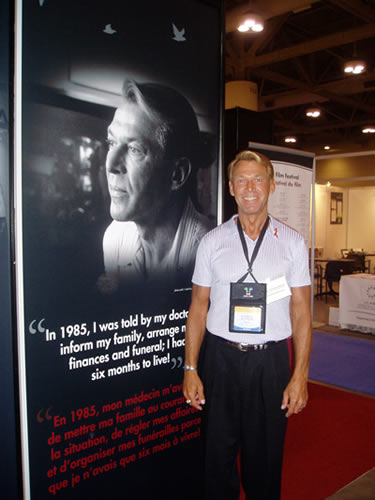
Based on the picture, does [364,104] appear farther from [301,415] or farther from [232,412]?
[232,412]

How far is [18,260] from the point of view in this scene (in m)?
1.50

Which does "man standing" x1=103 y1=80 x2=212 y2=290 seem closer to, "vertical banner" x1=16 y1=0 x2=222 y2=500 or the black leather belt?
"vertical banner" x1=16 y1=0 x2=222 y2=500

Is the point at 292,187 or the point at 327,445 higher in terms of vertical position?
the point at 292,187

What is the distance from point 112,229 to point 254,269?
1.89ft

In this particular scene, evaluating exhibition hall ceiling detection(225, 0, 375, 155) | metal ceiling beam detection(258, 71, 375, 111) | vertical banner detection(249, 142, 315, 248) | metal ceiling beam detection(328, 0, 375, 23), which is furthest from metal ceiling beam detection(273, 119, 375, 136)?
vertical banner detection(249, 142, 315, 248)

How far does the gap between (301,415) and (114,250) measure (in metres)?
2.30

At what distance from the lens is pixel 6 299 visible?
4.92 feet

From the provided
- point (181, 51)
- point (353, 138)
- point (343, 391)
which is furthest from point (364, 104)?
point (181, 51)

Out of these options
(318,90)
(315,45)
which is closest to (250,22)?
(315,45)

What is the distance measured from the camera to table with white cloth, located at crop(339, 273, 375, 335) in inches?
233

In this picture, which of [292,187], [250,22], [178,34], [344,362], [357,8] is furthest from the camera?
[357,8]

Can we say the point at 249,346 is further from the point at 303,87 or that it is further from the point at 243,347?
the point at 303,87

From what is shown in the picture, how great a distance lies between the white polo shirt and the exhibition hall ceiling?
4289mm

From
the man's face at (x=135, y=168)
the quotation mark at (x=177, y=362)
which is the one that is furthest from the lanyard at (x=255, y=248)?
the quotation mark at (x=177, y=362)
